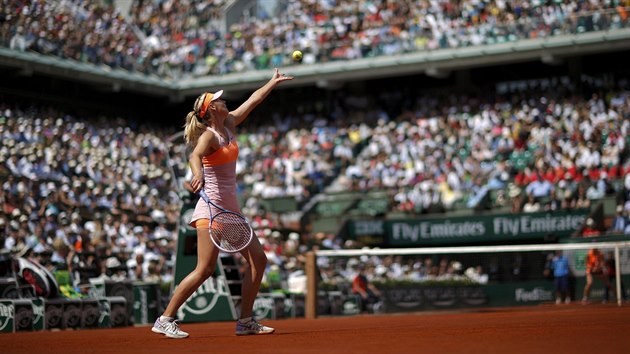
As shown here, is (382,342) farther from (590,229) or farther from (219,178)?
(590,229)

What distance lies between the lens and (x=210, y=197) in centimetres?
905

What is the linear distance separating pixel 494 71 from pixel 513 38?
355 centimetres

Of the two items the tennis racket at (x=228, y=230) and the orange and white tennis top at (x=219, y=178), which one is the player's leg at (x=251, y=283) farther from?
the orange and white tennis top at (x=219, y=178)

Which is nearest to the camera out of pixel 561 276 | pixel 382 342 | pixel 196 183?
pixel 382 342

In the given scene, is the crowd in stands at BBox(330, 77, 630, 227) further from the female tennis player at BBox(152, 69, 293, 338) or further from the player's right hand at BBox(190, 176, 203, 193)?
the player's right hand at BBox(190, 176, 203, 193)

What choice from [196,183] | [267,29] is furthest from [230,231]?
[267,29]

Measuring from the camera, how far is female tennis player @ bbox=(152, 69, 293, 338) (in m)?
8.91

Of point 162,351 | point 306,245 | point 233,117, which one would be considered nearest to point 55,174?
point 306,245

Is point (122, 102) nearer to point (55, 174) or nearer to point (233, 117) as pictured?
point (55, 174)

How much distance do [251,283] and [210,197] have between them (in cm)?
87

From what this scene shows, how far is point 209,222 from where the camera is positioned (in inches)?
352

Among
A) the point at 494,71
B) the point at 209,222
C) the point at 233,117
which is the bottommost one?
the point at 209,222

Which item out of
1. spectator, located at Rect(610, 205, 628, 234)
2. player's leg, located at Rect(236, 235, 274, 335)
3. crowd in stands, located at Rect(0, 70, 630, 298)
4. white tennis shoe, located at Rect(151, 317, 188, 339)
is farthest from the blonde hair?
spectator, located at Rect(610, 205, 628, 234)

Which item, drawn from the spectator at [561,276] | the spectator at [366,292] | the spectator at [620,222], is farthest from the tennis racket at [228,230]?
the spectator at [620,222]
